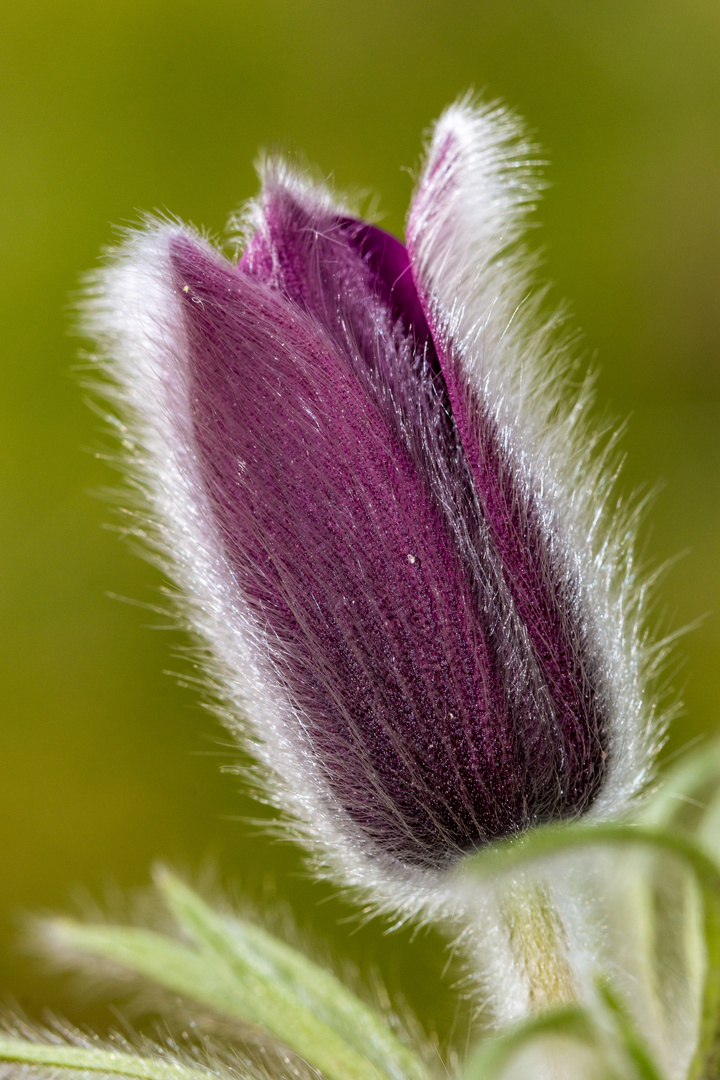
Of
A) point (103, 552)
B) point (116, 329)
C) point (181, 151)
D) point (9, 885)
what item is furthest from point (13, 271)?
point (116, 329)

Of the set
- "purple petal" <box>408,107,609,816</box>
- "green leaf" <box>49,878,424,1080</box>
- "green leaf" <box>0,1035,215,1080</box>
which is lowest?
"green leaf" <box>0,1035,215,1080</box>

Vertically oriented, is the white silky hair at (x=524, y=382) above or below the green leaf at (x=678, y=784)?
above

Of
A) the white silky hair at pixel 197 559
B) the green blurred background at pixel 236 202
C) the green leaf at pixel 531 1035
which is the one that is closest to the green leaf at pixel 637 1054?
the green leaf at pixel 531 1035

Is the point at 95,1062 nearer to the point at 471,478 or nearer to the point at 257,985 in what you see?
the point at 257,985

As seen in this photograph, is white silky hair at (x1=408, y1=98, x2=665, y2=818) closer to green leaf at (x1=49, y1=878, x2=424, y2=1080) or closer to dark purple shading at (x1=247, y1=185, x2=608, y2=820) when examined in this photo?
dark purple shading at (x1=247, y1=185, x2=608, y2=820)

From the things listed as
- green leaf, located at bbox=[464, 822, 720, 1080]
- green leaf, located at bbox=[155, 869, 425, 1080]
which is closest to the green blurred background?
green leaf, located at bbox=[155, 869, 425, 1080]

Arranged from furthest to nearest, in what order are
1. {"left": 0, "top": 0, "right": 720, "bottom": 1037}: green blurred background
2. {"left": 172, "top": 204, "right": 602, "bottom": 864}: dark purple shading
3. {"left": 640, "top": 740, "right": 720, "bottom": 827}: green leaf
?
{"left": 0, "top": 0, "right": 720, "bottom": 1037}: green blurred background, {"left": 640, "top": 740, "right": 720, "bottom": 827}: green leaf, {"left": 172, "top": 204, "right": 602, "bottom": 864}: dark purple shading

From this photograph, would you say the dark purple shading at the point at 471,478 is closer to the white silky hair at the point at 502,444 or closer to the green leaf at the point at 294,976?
the white silky hair at the point at 502,444
